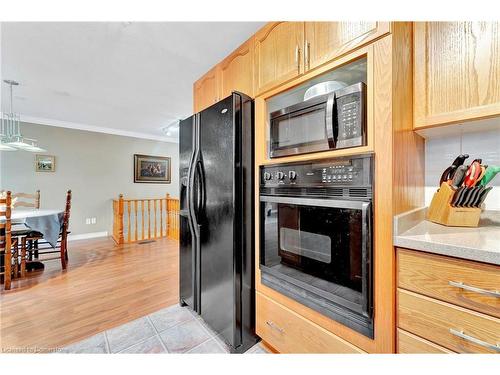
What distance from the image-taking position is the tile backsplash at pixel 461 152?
1045 mm

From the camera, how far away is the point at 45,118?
3832 millimetres

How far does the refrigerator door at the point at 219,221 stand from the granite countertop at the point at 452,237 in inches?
34.0

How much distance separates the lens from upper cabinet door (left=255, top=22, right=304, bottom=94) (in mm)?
1120

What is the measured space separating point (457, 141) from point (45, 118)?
5.62 metres

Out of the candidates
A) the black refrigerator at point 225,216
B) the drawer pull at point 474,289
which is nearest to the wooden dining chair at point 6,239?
the black refrigerator at point 225,216

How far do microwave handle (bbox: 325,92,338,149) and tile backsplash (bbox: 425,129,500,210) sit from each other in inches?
27.3

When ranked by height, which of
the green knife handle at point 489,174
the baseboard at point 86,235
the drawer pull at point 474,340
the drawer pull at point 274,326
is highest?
the green knife handle at point 489,174

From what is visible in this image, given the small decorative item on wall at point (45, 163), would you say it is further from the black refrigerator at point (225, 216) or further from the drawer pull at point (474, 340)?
the drawer pull at point (474, 340)

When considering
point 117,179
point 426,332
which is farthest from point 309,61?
point 117,179

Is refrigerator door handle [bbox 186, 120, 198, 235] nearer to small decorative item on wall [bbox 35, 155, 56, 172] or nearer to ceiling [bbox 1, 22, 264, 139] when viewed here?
ceiling [bbox 1, 22, 264, 139]

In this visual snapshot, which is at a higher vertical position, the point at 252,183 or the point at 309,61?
the point at 309,61

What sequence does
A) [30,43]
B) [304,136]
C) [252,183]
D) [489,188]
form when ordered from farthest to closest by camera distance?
[30,43], [252,183], [304,136], [489,188]
